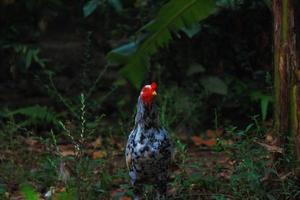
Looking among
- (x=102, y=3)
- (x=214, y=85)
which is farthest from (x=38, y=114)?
(x=214, y=85)

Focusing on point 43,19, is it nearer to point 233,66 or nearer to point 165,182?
point 233,66

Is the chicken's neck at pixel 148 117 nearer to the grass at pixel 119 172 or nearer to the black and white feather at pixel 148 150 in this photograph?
the black and white feather at pixel 148 150

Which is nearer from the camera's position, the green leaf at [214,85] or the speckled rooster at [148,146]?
the speckled rooster at [148,146]

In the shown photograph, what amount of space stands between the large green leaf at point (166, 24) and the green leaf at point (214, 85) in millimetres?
1755

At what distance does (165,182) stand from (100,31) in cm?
339

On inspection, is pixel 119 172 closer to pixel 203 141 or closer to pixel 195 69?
pixel 203 141

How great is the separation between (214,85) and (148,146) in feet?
9.15

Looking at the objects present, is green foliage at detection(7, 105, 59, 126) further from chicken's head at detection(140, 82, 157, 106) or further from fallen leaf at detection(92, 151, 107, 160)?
chicken's head at detection(140, 82, 157, 106)

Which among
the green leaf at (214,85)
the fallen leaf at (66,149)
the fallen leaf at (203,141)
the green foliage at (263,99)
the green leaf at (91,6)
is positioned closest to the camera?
the fallen leaf at (66,149)

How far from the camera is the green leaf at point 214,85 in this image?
5.89 meters

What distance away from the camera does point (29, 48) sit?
20.2 feet

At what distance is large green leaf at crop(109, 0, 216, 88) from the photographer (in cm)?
403

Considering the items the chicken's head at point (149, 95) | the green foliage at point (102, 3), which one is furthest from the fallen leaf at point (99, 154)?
the chicken's head at point (149, 95)

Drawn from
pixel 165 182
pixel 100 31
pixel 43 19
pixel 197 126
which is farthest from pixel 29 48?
pixel 165 182
